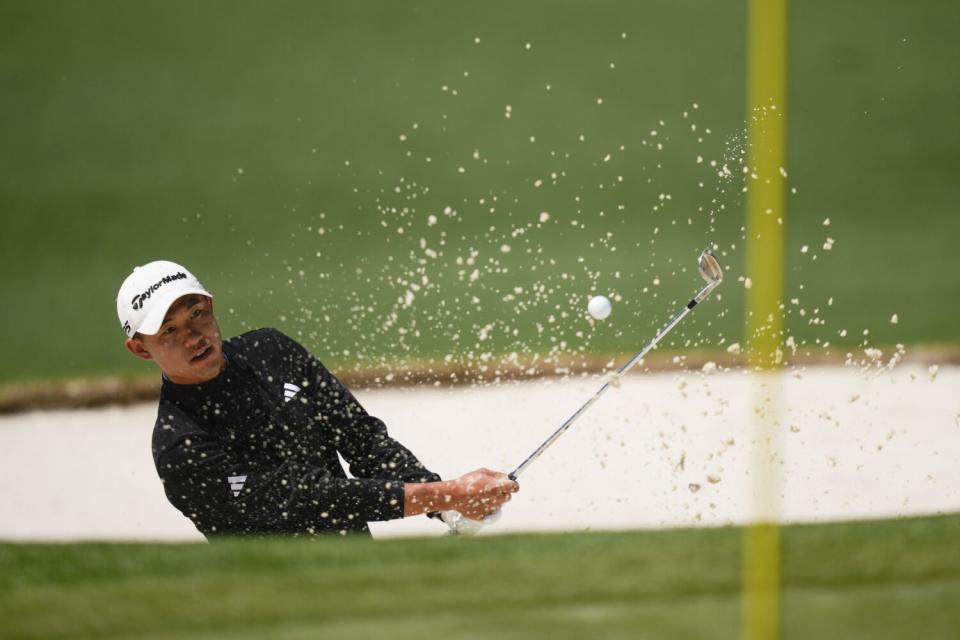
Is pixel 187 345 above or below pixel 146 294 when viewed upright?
below

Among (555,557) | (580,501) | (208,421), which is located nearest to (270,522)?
(208,421)

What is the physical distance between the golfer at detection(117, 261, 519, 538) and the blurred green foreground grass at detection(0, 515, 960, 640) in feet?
1.34

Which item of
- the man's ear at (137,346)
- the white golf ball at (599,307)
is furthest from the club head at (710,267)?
the man's ear at (137,346)

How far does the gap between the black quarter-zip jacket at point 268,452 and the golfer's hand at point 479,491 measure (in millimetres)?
149

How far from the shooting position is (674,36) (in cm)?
914

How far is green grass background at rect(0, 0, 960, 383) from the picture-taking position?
726 centimetres

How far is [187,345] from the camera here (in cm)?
347

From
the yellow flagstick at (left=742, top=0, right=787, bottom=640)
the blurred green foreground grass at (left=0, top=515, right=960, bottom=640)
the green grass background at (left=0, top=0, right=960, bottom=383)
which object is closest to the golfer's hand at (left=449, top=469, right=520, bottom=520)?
the blurred green foreground grass at (left=0, top=515, right=960, bottom=640)

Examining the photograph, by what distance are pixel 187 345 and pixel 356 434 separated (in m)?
0.59

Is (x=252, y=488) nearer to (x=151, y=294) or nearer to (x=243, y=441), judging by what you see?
(x=243, y=441)

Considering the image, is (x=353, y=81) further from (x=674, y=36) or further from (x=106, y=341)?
(x=106, y=341)

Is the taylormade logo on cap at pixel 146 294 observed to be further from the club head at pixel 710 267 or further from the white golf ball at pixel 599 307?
the club head at pixel 710 267

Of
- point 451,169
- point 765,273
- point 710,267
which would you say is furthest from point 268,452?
point 451,169

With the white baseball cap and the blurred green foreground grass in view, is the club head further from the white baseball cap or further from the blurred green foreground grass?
the white baseball cap
